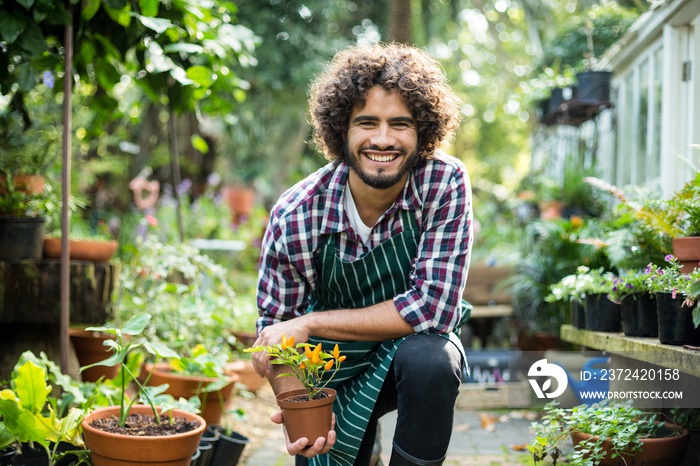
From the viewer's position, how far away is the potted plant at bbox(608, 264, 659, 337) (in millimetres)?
2520

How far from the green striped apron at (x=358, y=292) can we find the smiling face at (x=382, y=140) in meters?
0.16

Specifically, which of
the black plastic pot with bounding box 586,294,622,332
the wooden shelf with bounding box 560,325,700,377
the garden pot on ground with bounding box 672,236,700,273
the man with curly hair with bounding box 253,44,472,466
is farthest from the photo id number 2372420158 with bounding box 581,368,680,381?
the man with curly hair with bounding box 253,44,472,466

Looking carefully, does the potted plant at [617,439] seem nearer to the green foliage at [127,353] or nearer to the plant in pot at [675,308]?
the plant in pot at [675,308]

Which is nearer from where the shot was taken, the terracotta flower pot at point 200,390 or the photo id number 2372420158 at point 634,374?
the photo id number 2372420158 at point 634,374

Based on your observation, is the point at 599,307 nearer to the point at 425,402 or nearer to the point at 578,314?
the point at 578,314

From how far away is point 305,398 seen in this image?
76.2 inches

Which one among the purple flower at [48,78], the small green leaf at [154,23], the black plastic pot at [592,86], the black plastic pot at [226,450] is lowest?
the black plastic pot at [226,450]

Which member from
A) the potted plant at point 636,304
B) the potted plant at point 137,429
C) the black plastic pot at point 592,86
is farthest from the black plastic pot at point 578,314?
the black plastic pot at point 592,86

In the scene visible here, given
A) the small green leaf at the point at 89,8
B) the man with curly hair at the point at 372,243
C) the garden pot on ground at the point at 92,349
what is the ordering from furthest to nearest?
the garden pot on ground at the point at 92,349 < the small green leaf at the point at 89,8 < the man with curly hair at the point at 372,243

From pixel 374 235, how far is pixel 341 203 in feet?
0.48

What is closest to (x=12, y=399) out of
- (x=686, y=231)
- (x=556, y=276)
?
(x=686, y=231)

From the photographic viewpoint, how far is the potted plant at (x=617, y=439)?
2.17 m

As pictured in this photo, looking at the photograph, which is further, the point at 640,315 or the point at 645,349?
the point at 640,315

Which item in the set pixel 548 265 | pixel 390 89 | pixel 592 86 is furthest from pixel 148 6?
pixel 592 86
